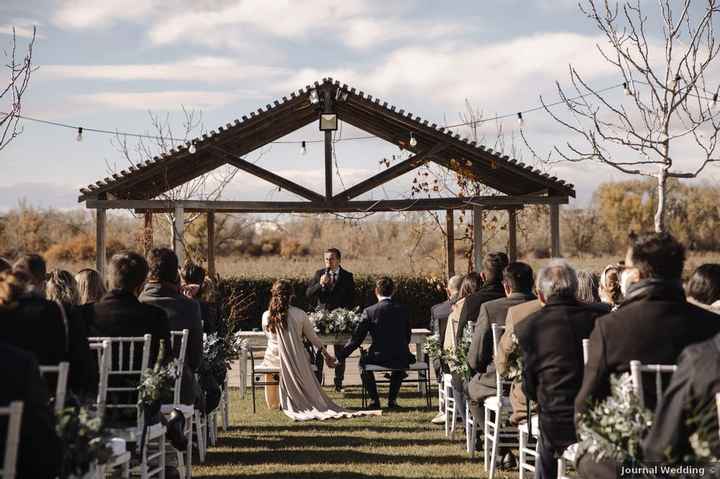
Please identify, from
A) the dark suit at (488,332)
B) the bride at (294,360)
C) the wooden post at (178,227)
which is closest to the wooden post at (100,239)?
the wooden post at (178,227)

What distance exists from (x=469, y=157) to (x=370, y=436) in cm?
714

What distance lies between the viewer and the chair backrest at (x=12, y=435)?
133 inches

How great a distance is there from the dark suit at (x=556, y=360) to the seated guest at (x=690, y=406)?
77.0 inches

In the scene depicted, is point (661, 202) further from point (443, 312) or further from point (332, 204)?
point (332, 204)

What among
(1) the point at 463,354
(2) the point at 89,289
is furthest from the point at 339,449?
(2) the point at 89,289

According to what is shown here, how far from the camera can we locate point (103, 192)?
51.8 feet

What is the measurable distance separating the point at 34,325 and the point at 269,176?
1109 cm

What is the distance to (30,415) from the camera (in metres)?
3.84

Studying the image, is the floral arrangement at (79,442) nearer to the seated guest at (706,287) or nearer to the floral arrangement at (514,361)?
the floral arrangement at (514,361)

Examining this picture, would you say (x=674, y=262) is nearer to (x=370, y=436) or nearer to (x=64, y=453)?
(x=64, y=453)

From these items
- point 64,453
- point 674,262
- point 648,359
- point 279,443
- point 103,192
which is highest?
point 103,192

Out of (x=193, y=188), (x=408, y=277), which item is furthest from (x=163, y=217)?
(x=408, y=277)

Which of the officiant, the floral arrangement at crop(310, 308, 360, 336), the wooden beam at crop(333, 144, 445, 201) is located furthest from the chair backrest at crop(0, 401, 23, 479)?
the wooden beam at crop(333, 144, 445, 201)

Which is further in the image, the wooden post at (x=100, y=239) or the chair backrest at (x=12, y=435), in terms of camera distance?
the wooden post at (x=100, y=239)
